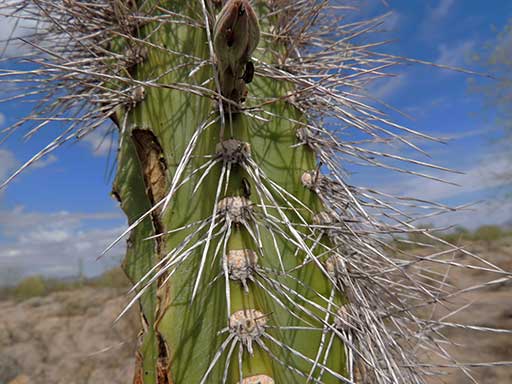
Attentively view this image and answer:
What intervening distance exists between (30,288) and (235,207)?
28.9ft

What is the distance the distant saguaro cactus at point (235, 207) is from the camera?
574mm

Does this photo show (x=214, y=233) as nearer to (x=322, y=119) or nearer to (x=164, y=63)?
(x=164, y=63)

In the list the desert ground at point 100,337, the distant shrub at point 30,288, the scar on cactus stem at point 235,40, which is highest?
the scar on cactus stem at point 235,40

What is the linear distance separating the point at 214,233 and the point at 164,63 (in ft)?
1.09

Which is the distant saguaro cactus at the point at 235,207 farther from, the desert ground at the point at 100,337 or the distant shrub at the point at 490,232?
the distant shrub at the point at 490,232

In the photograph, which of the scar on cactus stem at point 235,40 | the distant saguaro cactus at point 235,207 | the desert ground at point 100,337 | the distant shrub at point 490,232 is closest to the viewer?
the scar on cactus stem at point 235,40

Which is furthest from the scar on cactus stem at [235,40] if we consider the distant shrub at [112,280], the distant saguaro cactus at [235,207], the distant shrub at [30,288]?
the distant shrub at [30,288]

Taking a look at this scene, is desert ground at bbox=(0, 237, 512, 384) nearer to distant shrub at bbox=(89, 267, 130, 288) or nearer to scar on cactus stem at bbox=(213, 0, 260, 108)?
distant shrub at bbox=(89, 267, 130, 288)

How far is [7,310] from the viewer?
573 cm

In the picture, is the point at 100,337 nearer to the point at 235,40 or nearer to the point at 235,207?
the point at 235,207

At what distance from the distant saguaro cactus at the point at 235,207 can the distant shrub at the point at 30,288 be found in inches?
316

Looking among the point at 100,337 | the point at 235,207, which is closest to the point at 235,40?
the point at 235,207

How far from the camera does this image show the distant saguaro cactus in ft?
1.88

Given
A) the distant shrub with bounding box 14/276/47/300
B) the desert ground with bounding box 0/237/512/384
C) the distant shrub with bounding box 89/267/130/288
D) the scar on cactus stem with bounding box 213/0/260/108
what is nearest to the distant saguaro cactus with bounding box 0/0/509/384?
the scar on cactus stem with bounding box 213/0/260/108
